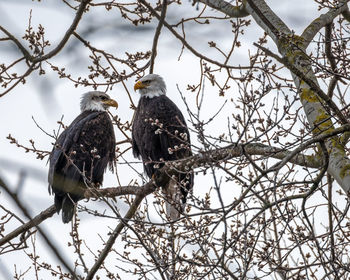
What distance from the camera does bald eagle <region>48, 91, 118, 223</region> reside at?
579 cm

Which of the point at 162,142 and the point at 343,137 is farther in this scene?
the point at 162,142

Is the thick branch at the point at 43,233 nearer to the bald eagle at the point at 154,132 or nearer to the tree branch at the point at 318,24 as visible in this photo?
the tree branch at the point at 318,24

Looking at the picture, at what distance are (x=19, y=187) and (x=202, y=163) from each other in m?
2.40

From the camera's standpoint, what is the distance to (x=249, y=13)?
15.2 feet

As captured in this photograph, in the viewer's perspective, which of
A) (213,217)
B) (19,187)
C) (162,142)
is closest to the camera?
(19,187)

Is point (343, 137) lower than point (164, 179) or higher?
lower

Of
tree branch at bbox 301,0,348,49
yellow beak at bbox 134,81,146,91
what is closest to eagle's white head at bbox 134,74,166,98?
yellow beak at bbox 134,81,146,91

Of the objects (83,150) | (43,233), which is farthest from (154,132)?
(43,233)

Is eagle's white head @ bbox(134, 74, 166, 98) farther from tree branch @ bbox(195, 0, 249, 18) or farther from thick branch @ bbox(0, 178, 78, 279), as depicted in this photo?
thick branch @ bbox(0, 178, 78, 279)

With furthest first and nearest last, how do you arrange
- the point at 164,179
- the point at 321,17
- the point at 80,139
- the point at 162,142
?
the point at 80,139 < the point at 162,142 < the point at 164,179 < the point at 321,17

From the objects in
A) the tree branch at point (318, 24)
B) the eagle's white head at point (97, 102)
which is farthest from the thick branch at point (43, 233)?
the eagle's white head at point (97, 102)

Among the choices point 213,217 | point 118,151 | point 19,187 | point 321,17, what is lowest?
point 19,187

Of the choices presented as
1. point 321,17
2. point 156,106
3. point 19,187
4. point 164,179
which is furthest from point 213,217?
point 19,187

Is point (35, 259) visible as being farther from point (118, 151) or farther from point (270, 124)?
point (270, 124)
